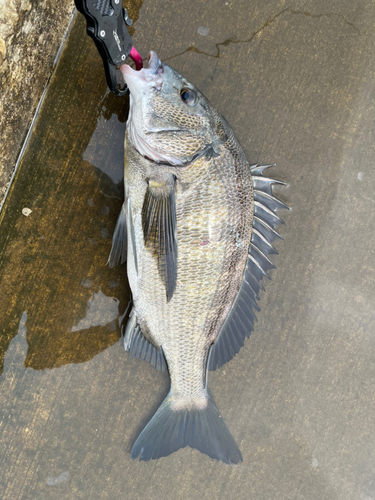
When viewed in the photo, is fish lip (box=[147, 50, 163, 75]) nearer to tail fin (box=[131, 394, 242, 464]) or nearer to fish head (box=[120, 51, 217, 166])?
fish head (box=[120, 51, 217, 166])

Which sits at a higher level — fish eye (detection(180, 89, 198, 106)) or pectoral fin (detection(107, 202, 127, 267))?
fish eye (detection(180, 89, 198, 106))

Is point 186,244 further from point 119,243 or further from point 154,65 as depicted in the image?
point 154,65

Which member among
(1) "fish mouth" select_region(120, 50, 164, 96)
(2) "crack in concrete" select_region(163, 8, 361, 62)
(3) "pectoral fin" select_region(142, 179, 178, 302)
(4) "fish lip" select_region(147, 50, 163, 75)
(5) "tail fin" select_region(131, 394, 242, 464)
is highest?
(2) "crack in concrete" select_region(163, 8, 361, 62)

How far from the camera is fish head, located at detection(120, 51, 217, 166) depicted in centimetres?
163

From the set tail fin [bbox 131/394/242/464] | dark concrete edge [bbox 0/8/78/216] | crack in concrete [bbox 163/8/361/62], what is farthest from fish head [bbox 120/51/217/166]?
tail fin [bbox 131/394/242/464]

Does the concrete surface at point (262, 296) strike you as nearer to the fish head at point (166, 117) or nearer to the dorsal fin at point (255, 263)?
the dorsal fin at point (255, 263)

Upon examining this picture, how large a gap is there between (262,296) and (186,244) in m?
0.90

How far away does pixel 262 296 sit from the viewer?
232cm

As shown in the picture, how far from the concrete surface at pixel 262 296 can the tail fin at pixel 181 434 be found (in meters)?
0.18

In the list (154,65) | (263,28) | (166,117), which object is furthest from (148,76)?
(263,28)

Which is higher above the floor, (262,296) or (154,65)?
(154,65)

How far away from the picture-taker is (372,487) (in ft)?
7.78

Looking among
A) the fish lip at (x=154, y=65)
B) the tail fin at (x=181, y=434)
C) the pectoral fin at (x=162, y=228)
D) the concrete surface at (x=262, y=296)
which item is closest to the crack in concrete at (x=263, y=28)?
the concrete surface at (x=262, y=296)

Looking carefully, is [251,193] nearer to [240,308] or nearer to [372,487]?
[240,308]
